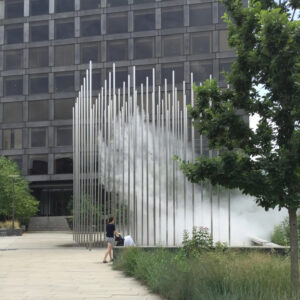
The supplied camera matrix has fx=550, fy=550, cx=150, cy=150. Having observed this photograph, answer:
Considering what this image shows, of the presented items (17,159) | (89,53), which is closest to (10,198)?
→ (17,159)

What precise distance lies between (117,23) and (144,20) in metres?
3.04

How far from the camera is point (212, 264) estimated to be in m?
10.2

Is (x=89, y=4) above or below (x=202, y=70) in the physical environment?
above

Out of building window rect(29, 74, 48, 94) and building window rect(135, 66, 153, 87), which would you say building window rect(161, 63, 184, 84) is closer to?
building window rect(135, 66, 153, 87)

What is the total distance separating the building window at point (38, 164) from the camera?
196 ft

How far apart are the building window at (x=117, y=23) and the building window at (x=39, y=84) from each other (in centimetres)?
895

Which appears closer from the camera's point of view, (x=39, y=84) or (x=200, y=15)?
(x=200, y=15)

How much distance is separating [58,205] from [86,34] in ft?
64.7

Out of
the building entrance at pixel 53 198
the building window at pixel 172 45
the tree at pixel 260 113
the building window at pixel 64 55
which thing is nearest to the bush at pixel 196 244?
the tree at pixel 260 113

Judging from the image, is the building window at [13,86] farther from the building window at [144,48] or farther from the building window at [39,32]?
the building window at [144,48]

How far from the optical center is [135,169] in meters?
23.3

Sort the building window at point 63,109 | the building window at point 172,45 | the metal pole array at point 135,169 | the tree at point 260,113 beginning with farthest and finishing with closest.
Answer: the building window at point 63,109 < the building window at point 172,45 < the metal pole array at point 135,169 < the tree at point 260,113

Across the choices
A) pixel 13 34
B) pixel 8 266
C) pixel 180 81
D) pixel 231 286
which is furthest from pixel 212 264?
pixel 13 34

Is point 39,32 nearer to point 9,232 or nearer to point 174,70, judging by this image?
point 174,70
